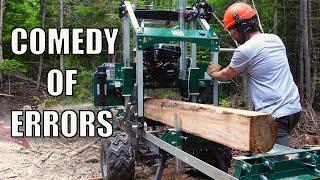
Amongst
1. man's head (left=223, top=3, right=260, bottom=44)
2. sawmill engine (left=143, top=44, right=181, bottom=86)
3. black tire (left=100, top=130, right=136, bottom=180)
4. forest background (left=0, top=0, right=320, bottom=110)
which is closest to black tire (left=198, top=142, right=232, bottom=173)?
black tire (left=100, top=130, right=136, bottom=180)

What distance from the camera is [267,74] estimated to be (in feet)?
13.2

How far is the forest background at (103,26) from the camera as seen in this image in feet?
56.2

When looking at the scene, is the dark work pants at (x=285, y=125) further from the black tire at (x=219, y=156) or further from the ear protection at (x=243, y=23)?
the black tire at (x=219, y=156)

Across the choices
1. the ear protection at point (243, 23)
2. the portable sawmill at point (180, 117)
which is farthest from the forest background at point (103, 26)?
the ear protection at point (243, 23)

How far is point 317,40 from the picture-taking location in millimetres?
18984

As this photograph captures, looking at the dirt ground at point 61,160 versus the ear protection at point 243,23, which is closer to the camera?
the ear protection at point 243,23

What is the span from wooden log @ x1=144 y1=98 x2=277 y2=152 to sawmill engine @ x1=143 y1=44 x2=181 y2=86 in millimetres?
1414

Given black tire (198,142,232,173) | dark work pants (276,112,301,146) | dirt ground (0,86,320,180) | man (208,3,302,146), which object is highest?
man (208,3,302,146)

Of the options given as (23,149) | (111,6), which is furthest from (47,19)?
(23,149)

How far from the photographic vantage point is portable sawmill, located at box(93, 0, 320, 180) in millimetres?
3184

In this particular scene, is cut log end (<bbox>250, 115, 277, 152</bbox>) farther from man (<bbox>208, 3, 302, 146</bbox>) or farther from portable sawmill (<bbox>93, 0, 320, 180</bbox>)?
man (<bbox>208, 3, 302, 146</bbox>)

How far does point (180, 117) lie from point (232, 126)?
4.14 ft

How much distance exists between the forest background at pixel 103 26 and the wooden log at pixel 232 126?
11.1m

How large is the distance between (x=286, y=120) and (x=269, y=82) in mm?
407
